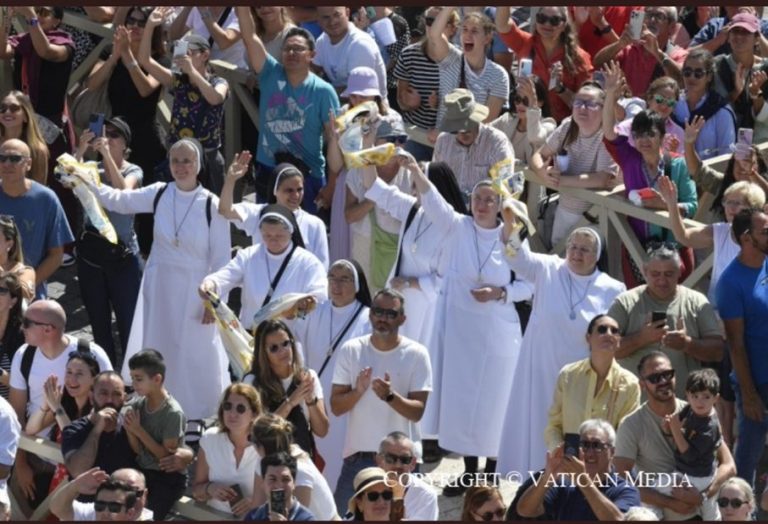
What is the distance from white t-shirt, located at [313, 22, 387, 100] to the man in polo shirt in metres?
1.32

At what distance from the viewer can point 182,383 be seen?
47.6 ft

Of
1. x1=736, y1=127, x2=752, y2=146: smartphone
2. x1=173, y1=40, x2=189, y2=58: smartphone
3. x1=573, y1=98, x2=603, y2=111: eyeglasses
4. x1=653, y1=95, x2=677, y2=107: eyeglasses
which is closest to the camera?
x1=736, y1=127, x2=752, y2=146: smartphone

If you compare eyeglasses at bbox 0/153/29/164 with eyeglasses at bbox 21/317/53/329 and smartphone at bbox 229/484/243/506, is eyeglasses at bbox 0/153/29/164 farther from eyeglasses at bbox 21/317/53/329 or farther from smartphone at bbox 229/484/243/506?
smartphone at bbox 229/484/243/506

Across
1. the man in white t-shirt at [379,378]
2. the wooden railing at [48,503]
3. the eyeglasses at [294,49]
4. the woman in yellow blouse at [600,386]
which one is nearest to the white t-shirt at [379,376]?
the man in white t-shirt at [379,378]

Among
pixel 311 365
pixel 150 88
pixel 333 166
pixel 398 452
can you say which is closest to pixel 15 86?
pixel 150 88

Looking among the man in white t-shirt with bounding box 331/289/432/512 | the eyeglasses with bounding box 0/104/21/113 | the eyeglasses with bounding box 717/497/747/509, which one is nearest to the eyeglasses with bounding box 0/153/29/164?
the eyeglasses with bounding box 0/104/21/113

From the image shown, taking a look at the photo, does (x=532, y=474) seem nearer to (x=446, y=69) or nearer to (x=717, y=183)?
(x=717, y=183)

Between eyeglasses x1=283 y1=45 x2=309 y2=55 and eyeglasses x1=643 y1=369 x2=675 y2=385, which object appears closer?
eyeglasses x1=643 y1=369 x2=675 y2=385

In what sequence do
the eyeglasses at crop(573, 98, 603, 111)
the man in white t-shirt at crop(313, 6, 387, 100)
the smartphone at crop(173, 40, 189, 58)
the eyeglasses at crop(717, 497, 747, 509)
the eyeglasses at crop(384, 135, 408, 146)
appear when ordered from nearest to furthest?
the eyeglasses at crop(717, 497, 747, 509)
the eyeglasses at crop(384, 135, 408, 146)
the eyeglasses at crop(573, 98, 603, 111)
the smartphone at crop(173, 40, 189, 58)
the man in white t-shirt at crop(313, 6, 387, 100)

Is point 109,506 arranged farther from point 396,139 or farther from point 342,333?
point 396,139

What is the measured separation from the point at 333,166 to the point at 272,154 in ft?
1.70

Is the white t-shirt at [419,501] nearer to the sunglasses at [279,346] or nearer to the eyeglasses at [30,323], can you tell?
the sunglasses at [279,346]

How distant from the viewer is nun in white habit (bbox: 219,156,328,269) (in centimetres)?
1411

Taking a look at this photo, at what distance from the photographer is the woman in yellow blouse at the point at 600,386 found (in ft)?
41.2
